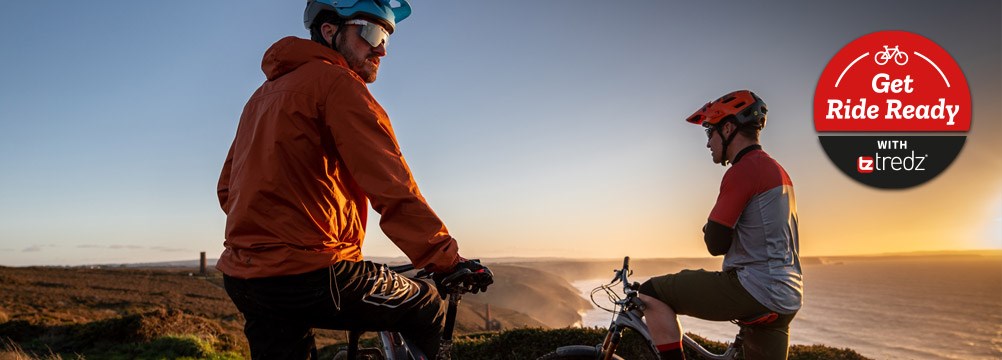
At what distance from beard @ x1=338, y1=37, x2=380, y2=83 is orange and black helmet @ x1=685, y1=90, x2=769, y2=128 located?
2837 millimetres

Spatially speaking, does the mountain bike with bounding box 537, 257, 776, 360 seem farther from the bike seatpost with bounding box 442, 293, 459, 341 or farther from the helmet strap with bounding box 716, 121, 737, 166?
the bike seatpost with bounding box 442, 293, 459, 341

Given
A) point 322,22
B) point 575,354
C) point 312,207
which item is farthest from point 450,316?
point 575,354

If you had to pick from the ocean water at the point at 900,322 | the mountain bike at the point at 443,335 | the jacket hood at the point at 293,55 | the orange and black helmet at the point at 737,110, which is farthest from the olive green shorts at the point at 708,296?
the ocean water at the point at 900,322

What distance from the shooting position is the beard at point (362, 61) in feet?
10.6

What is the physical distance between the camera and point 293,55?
9.82 feet

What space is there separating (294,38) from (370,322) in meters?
1.55

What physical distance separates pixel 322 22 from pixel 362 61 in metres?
0.31

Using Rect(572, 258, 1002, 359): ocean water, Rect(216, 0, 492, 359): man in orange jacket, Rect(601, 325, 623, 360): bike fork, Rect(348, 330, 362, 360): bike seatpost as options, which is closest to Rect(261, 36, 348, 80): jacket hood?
Rect(216, 0, 492, 359): man in orange jacket

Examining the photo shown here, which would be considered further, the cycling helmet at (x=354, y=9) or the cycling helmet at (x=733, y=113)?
the cycling helmet at (x=733, y=113)

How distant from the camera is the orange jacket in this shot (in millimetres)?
2705

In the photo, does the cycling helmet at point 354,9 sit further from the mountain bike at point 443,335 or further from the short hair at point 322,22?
the mountain bike at point 443,335

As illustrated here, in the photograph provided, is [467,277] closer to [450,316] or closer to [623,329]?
[450,316]

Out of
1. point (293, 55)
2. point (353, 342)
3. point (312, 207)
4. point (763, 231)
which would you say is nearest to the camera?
point (312, 207)

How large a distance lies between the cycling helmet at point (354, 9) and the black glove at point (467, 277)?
1.45 metres
